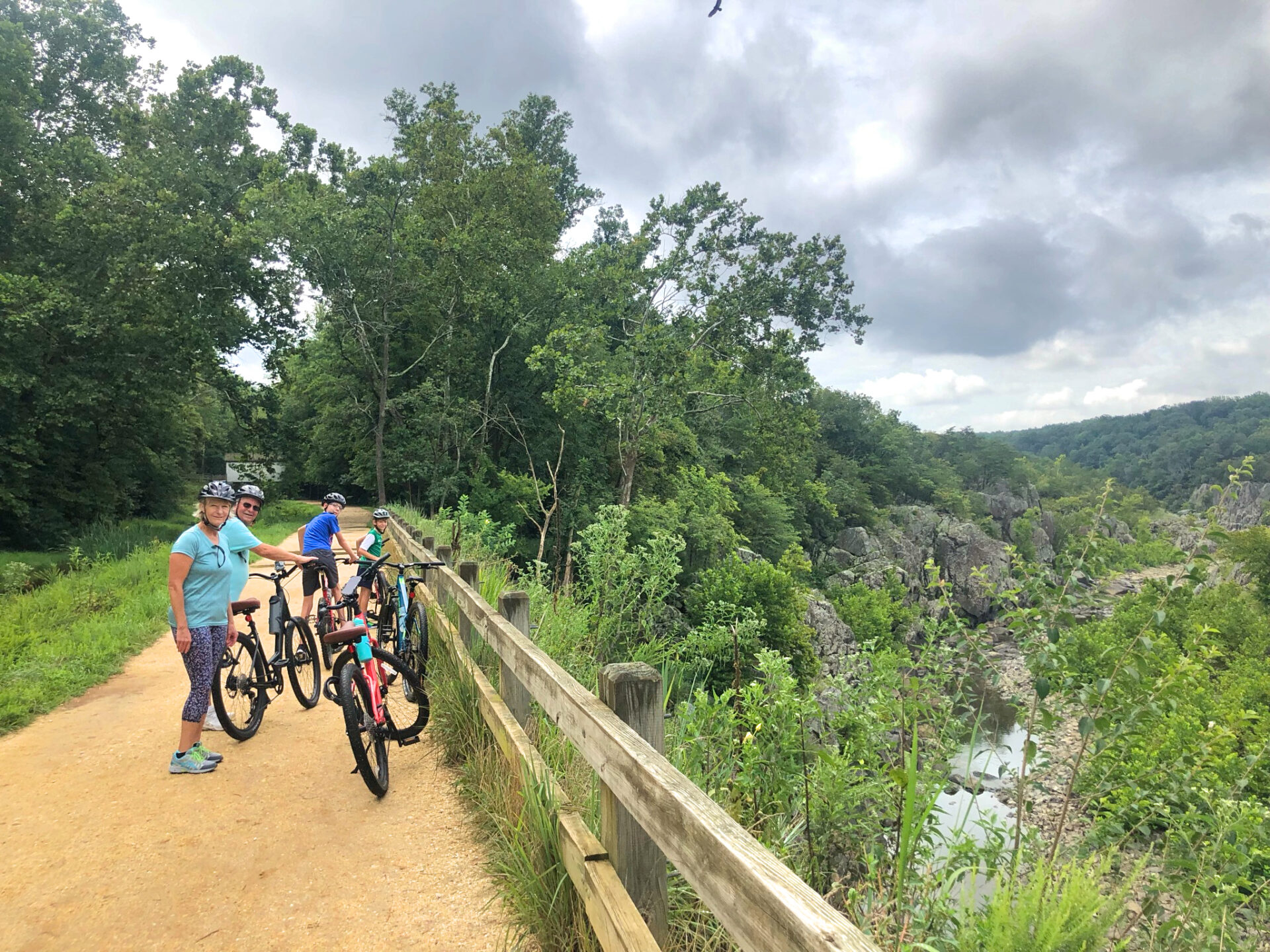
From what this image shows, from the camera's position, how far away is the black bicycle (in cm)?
511

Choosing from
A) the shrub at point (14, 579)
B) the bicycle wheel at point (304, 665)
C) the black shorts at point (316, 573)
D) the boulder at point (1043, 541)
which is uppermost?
the black shorts at point (316, 573)

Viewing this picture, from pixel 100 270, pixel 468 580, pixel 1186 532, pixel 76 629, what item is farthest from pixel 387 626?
pixel 100 270

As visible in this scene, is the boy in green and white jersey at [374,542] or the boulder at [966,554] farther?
the boulder at [966,554]

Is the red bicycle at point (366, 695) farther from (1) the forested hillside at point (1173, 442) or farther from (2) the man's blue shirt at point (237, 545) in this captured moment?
(1) the forested hillside at point (1173, 442)

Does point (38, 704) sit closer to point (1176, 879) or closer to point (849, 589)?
point (1176, 879)

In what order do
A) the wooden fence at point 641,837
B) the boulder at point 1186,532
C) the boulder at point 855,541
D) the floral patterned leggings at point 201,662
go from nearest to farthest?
the wooden fence at point 641,837 < the boulder at point 1186,532 < the floral patterned leggings at point 201,662 < the boulder at point 855,541

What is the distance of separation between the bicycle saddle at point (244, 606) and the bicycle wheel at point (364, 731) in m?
1.46

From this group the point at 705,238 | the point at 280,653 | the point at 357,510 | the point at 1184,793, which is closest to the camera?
the point at 1184,793

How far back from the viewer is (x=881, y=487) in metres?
66.1

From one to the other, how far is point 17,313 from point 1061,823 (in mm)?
23892

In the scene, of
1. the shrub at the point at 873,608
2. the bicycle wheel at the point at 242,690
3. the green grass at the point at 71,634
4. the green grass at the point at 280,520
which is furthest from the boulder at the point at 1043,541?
the bicycle wheel at the point at 242,690

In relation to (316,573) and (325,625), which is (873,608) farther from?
(325,625)

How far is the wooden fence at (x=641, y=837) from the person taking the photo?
4.50 feet

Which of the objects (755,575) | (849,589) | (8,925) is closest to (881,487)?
(849,589)
